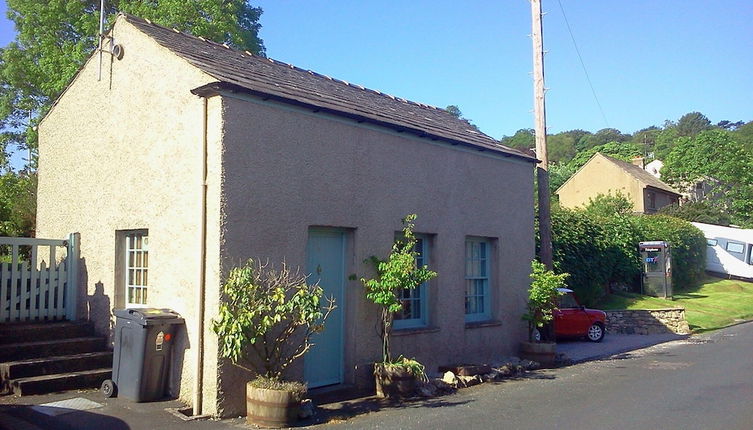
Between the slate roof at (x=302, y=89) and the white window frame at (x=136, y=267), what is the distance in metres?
2.72

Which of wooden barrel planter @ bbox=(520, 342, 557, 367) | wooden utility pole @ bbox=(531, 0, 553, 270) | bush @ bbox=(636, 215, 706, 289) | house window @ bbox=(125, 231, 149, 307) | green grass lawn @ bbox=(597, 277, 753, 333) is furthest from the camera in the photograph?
bush @ bbox=(636, 215, 706, 289)

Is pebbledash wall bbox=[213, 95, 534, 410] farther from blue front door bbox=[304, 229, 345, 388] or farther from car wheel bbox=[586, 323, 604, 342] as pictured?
car wheel bbox=[586, 323, 604, 342]

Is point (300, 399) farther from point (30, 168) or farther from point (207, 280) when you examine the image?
point (30, 168)

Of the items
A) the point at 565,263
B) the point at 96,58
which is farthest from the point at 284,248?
the point at 565,263

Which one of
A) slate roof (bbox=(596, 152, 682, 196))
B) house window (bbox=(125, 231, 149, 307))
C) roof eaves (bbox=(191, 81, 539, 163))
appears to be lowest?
house window (bbox=(125, 231, 149, 307))

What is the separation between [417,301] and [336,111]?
3.84 m

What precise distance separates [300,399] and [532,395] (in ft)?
13.3

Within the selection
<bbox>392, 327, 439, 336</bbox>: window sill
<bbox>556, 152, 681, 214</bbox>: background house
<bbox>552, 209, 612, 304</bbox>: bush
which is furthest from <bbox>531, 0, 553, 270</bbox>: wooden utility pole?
<bbox>556, 152, 681, 214</bbox>: background house

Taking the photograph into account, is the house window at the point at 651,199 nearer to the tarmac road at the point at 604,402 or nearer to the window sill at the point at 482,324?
the tarmac road at the point at 604,402

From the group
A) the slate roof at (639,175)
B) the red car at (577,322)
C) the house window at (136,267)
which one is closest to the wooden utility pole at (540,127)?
the red car at (577,322)

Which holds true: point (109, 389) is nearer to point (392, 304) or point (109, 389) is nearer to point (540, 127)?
point (392, 304)

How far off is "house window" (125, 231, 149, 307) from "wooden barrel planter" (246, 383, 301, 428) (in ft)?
9.69

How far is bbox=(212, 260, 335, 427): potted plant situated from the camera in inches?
300

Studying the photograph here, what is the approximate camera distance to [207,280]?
8227mm
